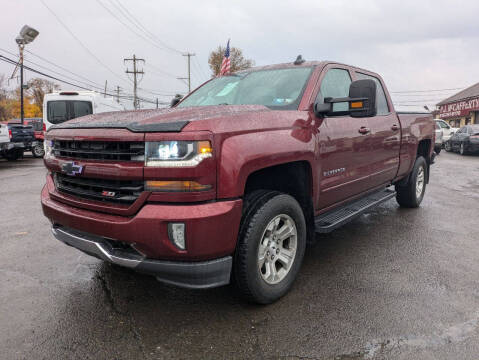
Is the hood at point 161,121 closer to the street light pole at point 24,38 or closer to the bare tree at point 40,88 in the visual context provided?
the street light pole at point 24,38

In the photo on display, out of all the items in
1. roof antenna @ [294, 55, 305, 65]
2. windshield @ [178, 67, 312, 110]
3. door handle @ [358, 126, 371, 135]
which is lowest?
door handle @ [358, 126, 371, 135]

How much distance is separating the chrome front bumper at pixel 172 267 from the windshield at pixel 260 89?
1.53 meters

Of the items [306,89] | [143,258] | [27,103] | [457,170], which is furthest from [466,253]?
[27,103]

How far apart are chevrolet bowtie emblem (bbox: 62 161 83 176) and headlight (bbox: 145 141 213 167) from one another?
61cm

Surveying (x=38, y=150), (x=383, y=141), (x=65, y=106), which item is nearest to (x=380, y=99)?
(x=383, y=141)

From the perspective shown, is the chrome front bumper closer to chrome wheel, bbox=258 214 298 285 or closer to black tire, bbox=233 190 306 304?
black tire, bbox=233 190 306 304

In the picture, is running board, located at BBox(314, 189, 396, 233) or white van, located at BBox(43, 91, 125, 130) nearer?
running board, located at BBox(314, 189, 396, 233)

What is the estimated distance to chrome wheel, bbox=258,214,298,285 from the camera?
2758 millimetres

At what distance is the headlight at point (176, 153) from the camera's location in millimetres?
2211

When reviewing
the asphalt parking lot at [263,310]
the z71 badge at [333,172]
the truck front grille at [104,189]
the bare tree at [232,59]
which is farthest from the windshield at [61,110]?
the bare tree at [232,59]

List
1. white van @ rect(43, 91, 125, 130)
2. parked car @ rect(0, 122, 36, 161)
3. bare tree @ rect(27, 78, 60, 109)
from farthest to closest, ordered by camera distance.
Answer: bare tree @ rect(27, 78, 60, 109)
white van @ rect(43, 91, 125, 130)
parked car @ rect(0, 122, 36, 161)

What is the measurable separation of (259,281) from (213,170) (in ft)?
3.04

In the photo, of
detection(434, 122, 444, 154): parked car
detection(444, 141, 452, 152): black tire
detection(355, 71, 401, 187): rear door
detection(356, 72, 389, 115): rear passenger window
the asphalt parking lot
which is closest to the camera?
the asphalt parking lot

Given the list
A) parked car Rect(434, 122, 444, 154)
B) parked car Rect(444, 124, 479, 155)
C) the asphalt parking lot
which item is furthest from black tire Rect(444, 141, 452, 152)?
the asphalt parking lot
